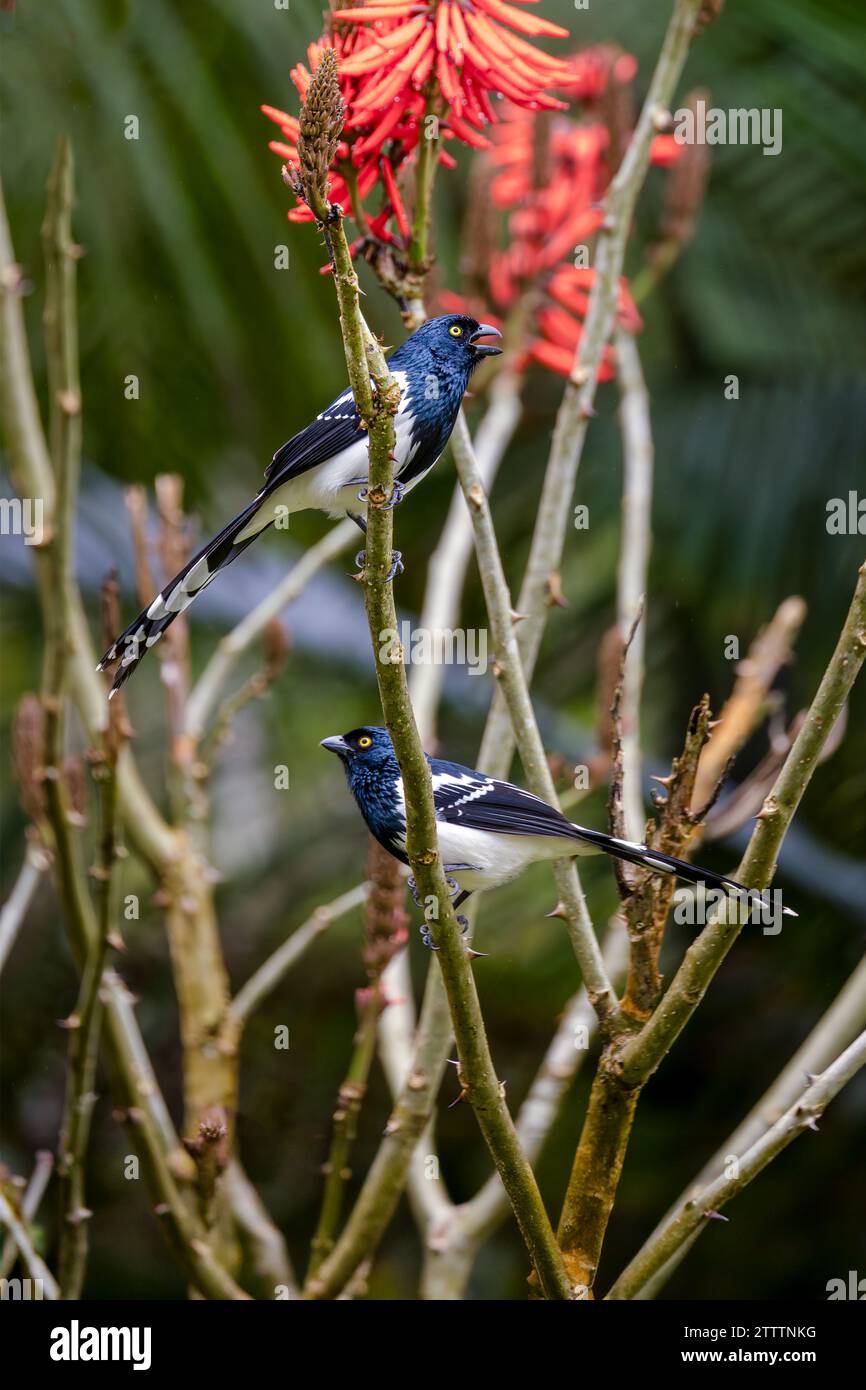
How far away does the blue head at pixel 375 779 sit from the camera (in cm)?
127

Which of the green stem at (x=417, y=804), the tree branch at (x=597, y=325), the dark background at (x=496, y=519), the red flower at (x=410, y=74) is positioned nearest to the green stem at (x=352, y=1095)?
the green stem at (x=417, y=804)

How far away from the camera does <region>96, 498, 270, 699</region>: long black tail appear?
3.76 feet

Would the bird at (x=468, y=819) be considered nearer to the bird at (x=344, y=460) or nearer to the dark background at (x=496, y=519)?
the bird at (x=344, y=460)

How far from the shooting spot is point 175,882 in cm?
191

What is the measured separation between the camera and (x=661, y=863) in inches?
43.3

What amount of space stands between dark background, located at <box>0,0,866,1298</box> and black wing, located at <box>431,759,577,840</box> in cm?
81

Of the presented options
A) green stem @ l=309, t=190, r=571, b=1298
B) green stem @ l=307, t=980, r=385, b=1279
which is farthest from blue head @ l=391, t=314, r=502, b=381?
green stem @ l=307, t=980, r=385, b=1279

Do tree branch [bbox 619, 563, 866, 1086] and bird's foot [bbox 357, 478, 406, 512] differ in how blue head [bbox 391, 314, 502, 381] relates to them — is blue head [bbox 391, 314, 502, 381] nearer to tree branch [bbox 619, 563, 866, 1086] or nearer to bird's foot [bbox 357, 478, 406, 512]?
bird's foot [bbox 357, 478, 406, 512]

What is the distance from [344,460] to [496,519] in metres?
1.28

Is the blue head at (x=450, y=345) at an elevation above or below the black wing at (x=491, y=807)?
above

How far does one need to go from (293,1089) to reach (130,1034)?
81cm

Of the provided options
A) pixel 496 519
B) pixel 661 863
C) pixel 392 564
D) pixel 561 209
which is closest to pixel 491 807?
pixel 661 863

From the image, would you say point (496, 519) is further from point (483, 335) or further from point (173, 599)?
point (173, 599)
